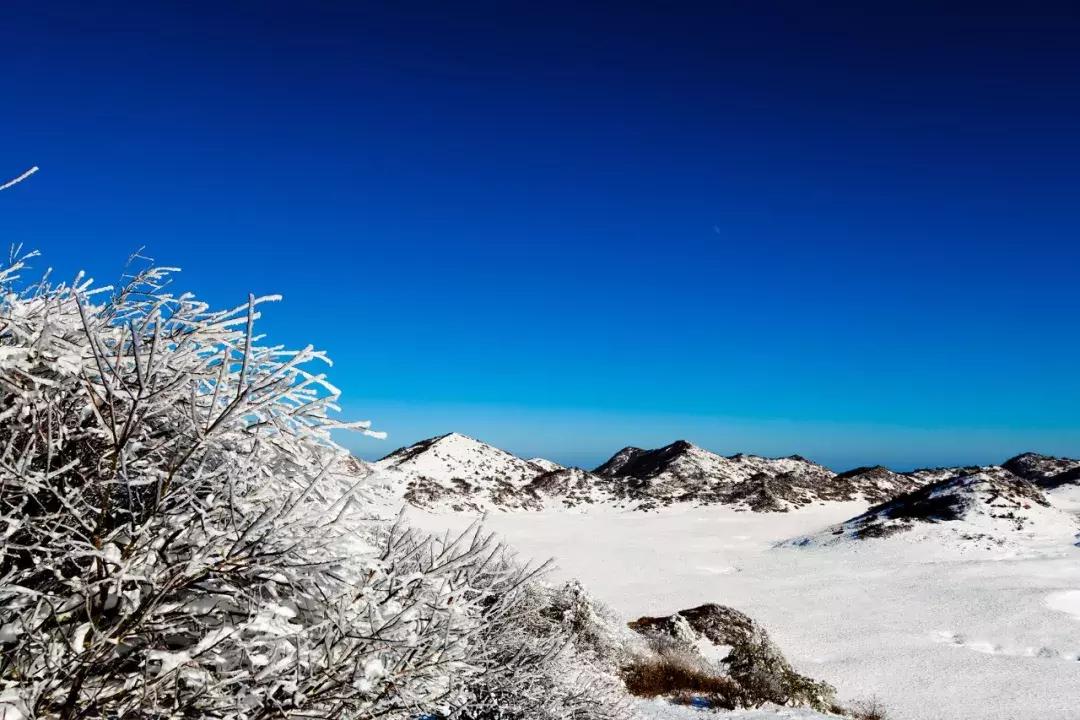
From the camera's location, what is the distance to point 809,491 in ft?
169

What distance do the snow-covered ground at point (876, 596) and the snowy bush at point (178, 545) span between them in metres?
7.70

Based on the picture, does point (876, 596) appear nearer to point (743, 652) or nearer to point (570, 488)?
point (743, 652)

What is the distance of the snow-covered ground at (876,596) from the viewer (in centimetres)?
1369

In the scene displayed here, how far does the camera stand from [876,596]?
23344 mm

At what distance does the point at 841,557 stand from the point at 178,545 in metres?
33.4

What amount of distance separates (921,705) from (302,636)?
13.5 metres

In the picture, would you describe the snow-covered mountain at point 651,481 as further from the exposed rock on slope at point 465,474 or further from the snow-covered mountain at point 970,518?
the snow-covered mountain at point 970,518

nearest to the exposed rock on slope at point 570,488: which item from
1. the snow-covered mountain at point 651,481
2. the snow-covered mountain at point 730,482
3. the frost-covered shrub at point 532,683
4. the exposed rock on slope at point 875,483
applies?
the snow-covered mountain at point 651,481

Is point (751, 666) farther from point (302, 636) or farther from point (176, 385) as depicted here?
point (176, 385)

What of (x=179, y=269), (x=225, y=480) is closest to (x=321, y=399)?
(x=225, y=480)

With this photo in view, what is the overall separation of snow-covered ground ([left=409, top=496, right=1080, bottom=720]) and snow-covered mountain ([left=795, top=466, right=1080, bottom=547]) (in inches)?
39.9

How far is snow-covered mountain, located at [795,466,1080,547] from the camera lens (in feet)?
105

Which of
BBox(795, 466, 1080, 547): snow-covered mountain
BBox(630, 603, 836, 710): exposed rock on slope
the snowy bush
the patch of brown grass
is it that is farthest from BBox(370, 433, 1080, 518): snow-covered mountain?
the snowy bush

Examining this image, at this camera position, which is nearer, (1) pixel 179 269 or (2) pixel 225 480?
(2) pixel 225 480
